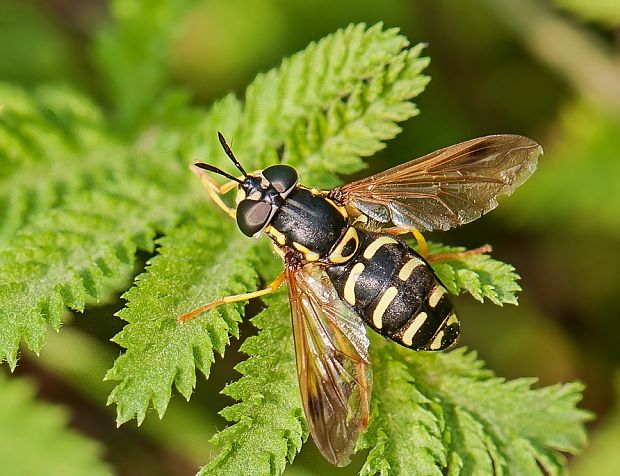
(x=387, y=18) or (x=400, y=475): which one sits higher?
(x=387, y=18)

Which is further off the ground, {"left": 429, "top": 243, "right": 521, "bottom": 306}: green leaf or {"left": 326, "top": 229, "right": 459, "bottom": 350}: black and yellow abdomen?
{"left": 429, "top": 243, "right": 521, "bottom": 306}: green leaf

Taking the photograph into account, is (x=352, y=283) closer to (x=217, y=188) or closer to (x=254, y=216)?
(x=254, y=216)

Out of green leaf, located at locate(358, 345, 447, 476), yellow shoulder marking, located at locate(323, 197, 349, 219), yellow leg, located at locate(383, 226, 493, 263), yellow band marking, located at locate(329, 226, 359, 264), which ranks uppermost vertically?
yellow leg, located at locate(383, 226, 493, 263)

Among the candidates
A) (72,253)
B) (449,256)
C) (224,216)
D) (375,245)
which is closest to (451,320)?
(449,256)

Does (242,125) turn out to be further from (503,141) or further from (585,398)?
(585,398)

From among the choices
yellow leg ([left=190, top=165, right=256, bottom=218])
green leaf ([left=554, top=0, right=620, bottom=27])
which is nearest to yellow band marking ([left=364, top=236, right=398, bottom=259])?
yellow leg ([left=190, top=165, right=256, bottom=218])

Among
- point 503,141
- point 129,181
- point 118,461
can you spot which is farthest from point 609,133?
point 118,461

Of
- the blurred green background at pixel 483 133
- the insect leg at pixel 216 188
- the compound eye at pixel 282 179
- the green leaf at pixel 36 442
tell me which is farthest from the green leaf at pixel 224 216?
the green leaf at pixel 36 442

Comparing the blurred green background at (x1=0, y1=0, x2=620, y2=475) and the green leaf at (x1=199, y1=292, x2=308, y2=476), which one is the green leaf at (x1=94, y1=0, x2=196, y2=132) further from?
the green leaf at (x1=199, y1=292, x2=308, y2=476)
